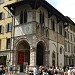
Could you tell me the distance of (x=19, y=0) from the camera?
1252 inches

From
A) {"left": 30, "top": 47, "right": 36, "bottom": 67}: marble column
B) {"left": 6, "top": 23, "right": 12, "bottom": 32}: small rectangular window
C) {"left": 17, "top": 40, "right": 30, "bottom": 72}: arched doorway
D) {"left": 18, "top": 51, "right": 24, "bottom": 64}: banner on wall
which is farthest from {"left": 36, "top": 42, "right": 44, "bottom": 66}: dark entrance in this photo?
{"left": 6, "top": 23, "right": 12, "bottom": 32}: small rectangular window

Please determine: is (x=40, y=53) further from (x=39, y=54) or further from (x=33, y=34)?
(x=33, y=34)

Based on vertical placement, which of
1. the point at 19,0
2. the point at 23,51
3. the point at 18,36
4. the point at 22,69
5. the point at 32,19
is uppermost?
the point at 19,0

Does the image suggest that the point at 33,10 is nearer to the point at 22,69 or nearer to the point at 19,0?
the point at 19,0

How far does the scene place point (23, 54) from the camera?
30547 millimetres

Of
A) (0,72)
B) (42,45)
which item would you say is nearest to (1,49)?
(42,45)

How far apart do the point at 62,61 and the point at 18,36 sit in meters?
11.1

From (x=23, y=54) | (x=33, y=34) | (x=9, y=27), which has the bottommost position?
(x=23, y=54)

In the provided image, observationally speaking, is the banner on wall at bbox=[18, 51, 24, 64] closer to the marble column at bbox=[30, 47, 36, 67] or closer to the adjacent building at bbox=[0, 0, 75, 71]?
the adjacent building at bbox=[0, 0, 75, 71]

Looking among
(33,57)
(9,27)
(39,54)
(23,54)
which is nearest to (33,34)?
(33,57)

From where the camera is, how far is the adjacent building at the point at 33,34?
28.7 m

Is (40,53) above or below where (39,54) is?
above

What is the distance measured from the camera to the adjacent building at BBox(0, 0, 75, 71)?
28719mm

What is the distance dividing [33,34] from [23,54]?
3.91 m
